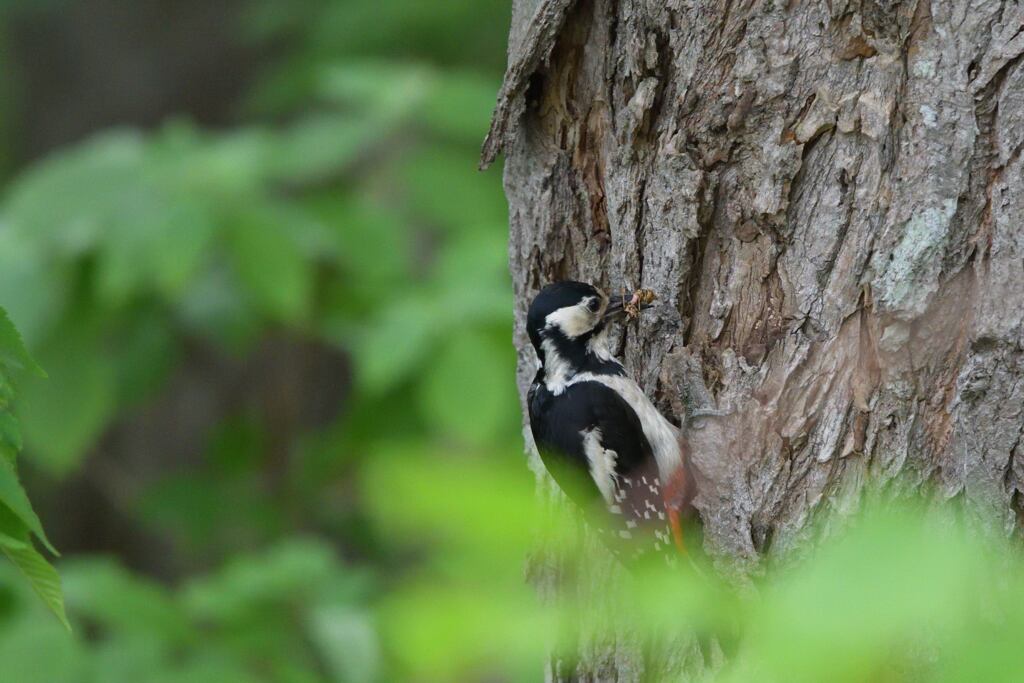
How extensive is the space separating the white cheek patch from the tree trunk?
210 mm

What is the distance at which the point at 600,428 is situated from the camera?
331 centimetres

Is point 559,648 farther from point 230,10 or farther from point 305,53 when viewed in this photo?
point 230,10

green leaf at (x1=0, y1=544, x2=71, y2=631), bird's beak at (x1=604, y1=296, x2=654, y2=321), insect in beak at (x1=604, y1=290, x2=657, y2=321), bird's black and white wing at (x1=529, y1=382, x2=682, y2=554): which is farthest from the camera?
bird's black and white wing at (x1=529, y1=382, x2=682, y2=554)

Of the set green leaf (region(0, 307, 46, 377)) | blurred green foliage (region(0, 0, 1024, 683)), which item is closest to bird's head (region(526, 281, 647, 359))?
blurred green foliage (region(0, 0, 1024, 683))

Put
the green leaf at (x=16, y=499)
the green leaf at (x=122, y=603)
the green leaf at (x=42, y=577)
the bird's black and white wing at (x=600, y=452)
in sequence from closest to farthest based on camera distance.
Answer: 1. the green leaf at (x=16, y=499)
2. the green leaf at (x=42, y=577)
3. the bird's black and white wing at (x=600, y=452)
4. the green leaf at (x=122, y=603)

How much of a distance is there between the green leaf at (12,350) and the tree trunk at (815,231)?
4.71 feet

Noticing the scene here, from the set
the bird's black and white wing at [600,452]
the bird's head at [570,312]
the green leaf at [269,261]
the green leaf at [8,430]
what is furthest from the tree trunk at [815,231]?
the green leaf at [269,261]

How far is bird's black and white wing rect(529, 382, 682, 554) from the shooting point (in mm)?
3014

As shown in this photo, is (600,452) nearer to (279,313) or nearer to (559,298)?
(559,298)

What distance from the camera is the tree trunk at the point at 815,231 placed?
7.40ft

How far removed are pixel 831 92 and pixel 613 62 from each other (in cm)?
55

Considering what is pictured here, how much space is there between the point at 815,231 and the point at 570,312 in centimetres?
81

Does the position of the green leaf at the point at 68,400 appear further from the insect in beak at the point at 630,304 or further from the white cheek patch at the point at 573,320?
the insect in beak at the point at 630,304

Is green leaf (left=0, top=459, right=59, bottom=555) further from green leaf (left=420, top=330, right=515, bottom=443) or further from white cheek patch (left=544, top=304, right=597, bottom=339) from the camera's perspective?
green leaf (left=420, top=330, right=515, bottom=443)
